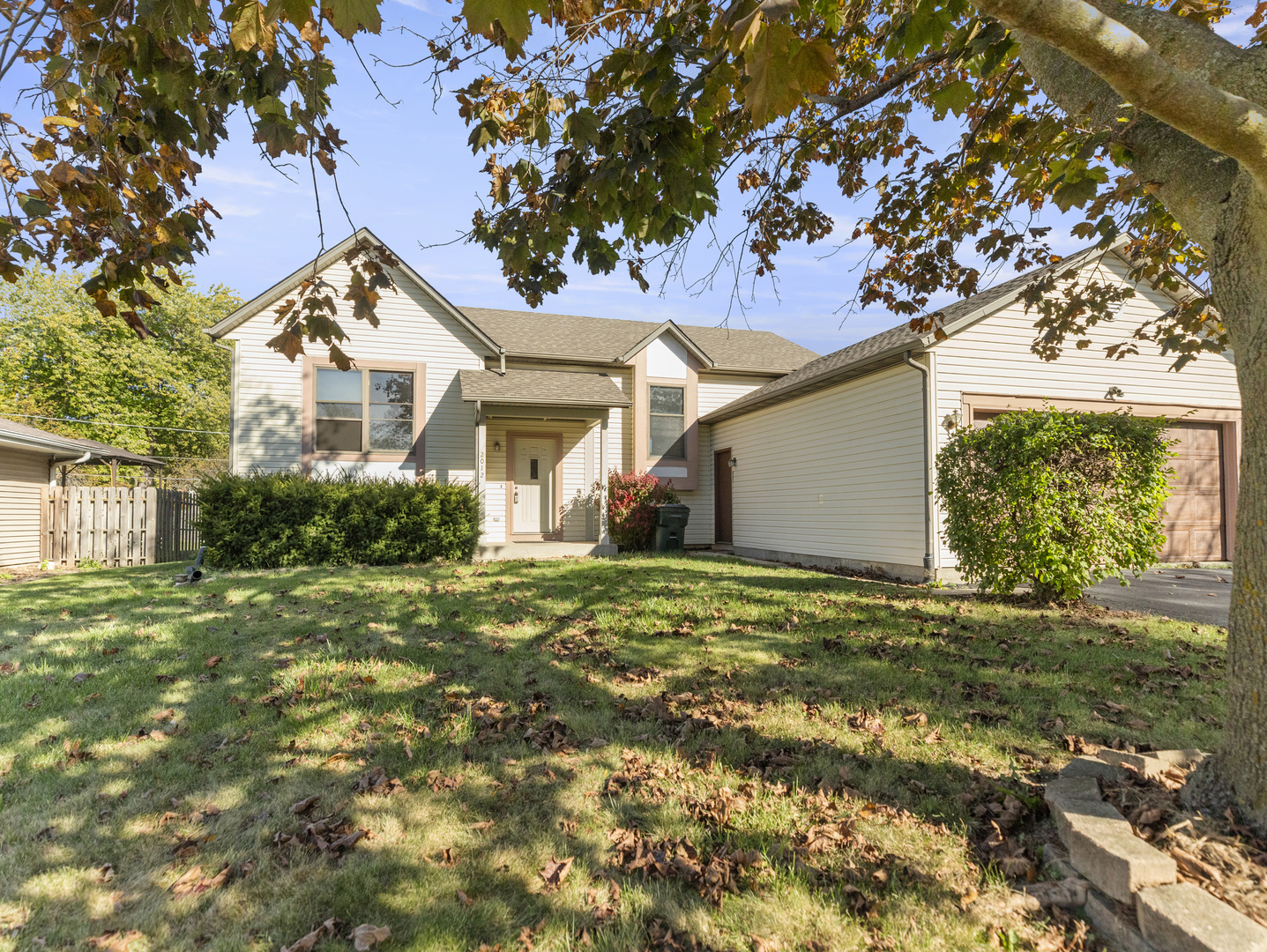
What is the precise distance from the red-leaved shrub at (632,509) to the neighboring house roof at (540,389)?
6.83ft

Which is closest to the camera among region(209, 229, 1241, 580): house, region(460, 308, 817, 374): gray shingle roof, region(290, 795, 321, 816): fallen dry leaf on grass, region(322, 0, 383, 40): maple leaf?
region(322, 0, 383, 40): maple leaf

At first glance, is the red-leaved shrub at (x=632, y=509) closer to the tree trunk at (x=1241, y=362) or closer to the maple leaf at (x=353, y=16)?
the tree trunk at (x=1241, y=362)

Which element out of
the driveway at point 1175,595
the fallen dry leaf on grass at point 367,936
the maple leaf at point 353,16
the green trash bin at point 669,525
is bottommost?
the fallen dry leaf on grass at point 367,936

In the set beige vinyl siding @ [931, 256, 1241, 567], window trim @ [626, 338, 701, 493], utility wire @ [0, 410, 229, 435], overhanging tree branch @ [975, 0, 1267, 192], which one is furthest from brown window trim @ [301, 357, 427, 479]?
utility wire @ [0, 410, 229, 435]

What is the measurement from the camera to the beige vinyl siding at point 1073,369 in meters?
10.5

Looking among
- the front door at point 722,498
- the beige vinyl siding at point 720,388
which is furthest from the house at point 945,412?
the beige vinyl siding at point 720,388

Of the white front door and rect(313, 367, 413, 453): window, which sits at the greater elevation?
rect(313, 367, 413, 453): window

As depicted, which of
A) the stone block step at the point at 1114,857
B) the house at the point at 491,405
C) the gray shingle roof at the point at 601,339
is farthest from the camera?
the gray shingle roof at the point at 601,339

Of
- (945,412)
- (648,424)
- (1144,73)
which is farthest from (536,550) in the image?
(1144,73)

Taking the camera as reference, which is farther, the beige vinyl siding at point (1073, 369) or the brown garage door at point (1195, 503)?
the brown garage door at point (1195, 503)

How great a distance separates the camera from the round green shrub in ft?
23.7

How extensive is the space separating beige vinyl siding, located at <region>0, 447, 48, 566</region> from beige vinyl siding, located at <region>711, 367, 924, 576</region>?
56.0 ft

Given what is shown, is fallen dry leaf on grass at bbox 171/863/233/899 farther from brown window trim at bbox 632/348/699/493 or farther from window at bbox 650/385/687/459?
window at bbox 650/385/687/459

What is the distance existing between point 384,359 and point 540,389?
143 inches
